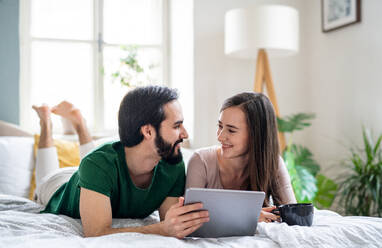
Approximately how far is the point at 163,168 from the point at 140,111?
246 millimetres

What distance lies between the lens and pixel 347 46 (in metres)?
2.90

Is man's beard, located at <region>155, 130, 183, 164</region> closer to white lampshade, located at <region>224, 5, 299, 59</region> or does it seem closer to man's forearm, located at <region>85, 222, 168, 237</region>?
man's forearm, located at <region>85, 222, 168, 237</region>

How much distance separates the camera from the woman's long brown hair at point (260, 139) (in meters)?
1.55

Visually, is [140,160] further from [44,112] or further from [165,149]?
[44,112]

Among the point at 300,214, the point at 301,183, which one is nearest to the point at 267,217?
the point at 300,214

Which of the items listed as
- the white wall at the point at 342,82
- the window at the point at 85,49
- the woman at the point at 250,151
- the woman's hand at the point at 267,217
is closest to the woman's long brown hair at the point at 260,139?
the woman at the point at 250,151

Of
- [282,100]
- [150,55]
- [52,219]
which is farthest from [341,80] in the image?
[52,219]

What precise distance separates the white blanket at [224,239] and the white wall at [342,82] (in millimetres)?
1685

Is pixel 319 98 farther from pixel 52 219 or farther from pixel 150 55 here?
pixel 52 219

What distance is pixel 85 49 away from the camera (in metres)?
3.33

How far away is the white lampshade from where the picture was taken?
261 centimetres

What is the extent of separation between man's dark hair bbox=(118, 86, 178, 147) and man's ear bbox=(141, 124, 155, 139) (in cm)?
1

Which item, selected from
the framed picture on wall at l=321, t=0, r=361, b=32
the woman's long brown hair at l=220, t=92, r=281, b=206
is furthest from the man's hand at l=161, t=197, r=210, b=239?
the framed picture on wall at l=321, t=0, r=361, b=32

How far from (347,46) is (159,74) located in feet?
5.11
